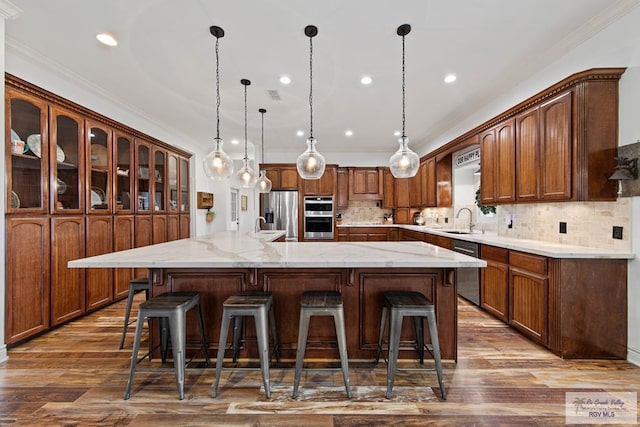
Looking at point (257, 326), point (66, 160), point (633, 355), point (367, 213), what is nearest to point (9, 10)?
point (66, 160)

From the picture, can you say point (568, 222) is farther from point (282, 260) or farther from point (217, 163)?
point (217, 163)

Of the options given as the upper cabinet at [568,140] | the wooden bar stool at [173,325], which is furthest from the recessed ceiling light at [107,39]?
the upper cabinet at [568,140]

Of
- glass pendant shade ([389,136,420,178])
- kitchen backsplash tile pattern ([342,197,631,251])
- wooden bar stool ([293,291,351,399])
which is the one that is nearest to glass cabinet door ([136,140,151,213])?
wooden bar stool ([293,291,351,399])

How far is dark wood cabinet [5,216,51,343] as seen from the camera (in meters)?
2.40

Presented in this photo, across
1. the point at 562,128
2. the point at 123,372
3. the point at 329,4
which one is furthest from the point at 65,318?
the point at 562,128

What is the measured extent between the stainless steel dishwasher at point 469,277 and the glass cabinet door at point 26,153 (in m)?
4.34

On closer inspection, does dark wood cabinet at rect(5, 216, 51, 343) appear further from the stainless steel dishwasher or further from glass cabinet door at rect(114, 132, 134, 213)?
the stainless steel dishwasher

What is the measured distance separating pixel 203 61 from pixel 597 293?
3.87 m

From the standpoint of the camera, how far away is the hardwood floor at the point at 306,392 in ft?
5.39

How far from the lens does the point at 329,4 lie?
207 cm

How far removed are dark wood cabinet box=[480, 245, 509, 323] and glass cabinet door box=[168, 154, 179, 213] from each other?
454cm

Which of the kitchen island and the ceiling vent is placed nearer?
the kitchen island

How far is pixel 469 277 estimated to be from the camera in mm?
3514

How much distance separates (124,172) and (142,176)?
0.34 metres
